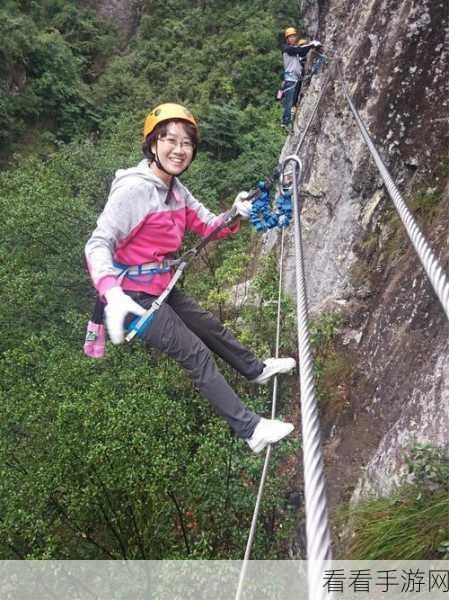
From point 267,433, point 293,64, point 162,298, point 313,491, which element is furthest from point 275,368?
point 293,64

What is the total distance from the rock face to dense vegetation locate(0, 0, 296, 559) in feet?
2.31

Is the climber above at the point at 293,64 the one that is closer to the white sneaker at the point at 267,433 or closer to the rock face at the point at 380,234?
the rock face at the point at 380,234

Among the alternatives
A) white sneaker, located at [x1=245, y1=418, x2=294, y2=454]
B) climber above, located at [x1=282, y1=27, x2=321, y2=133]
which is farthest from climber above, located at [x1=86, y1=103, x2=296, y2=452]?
climber above, located at [x1=282, y1=27, x2=321, y2=133]

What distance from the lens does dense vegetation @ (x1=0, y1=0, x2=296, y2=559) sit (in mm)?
4250

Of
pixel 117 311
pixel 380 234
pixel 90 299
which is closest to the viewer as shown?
pixel 117 311

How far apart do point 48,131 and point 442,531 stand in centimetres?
2211

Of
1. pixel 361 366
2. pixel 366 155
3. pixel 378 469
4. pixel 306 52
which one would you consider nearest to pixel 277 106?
pixel 306 52

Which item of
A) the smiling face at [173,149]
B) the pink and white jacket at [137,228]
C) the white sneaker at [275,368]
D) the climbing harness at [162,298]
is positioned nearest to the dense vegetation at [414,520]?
the white sneaker at [275,368]

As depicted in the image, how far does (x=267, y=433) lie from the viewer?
9.17 feet

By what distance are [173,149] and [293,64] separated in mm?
8178

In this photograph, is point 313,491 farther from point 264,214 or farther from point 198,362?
point 264,214

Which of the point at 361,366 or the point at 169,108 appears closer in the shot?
the point at 169,108

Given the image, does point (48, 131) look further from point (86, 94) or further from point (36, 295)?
point (36, 295)

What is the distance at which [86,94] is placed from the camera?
22.7 meters
